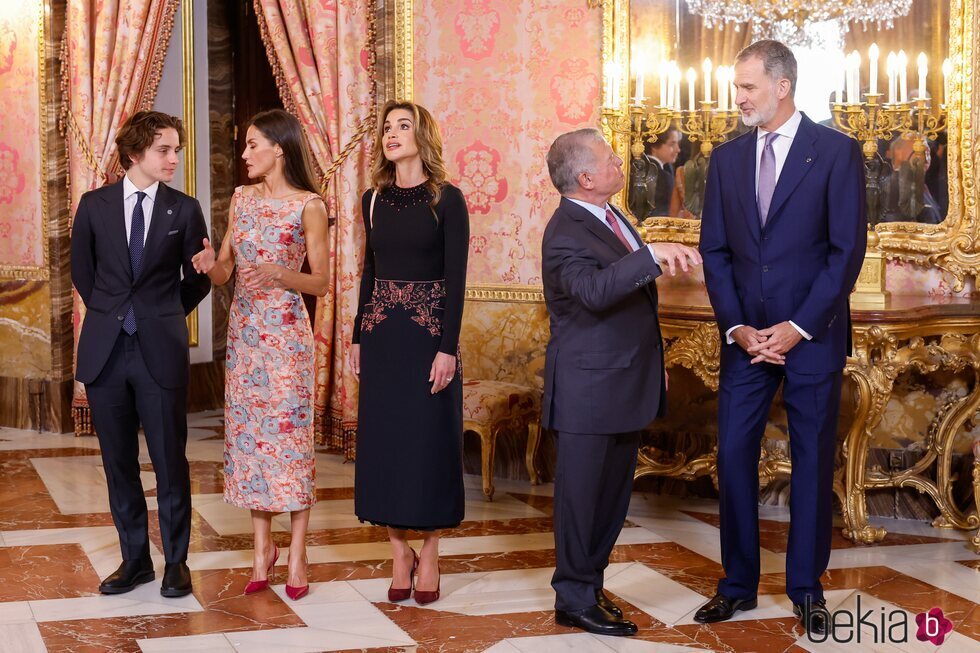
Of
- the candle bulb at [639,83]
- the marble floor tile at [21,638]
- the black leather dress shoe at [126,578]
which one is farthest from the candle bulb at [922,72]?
the marble floor tile at [21,638]

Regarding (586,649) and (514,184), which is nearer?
(586,649)

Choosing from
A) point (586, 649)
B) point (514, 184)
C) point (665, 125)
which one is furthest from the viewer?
point (514, 184)

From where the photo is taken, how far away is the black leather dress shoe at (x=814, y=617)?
3.57 meters

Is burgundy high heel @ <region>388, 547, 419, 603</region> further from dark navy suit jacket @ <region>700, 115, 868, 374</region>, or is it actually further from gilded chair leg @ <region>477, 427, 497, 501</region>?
gilded chair leg @ <region>477, 427, 497, 501</region>

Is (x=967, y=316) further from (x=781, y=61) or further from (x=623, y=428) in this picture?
(x=623, y=428)

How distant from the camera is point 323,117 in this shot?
646 cm

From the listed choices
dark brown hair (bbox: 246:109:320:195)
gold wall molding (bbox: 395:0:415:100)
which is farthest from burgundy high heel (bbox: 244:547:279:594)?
gold wall molding (bbox: 395:0:415:100)

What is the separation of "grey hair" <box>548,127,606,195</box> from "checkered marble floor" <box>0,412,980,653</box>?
140 centimetres

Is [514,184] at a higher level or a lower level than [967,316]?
higher

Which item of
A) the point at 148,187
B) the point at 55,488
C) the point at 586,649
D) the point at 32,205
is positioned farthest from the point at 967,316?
the point at 32,205

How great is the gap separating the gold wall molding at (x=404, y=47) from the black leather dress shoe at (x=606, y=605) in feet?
11.1

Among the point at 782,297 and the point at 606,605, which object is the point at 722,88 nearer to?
the point at 782,297

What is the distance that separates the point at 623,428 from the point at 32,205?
17.2 ft

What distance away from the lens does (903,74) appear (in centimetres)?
502
